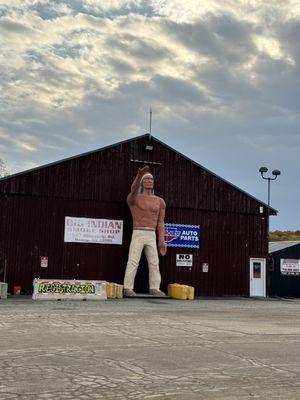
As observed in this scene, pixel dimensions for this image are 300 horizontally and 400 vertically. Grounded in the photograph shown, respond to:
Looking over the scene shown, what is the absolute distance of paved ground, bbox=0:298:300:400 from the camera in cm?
781

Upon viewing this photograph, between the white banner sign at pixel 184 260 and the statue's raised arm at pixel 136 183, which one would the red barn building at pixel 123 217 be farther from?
the statue's raised arm at pixel 136 183

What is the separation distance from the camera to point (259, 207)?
35344mm

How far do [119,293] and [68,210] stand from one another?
5.70 m

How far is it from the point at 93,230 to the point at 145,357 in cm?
2103

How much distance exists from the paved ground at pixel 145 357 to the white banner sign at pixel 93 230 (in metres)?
12.0

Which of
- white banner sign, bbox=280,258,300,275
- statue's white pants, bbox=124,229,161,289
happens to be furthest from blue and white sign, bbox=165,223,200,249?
white banner sign, bbox=280,258,300,275

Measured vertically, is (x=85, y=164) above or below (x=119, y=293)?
above

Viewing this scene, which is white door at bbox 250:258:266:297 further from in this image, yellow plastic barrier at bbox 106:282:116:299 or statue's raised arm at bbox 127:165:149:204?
yellow plastic barrier at bbox 106:282:116:299

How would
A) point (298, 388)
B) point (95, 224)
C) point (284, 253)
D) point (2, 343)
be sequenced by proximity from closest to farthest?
1. point (298, 388)
2. point (2, 343)
3. point (95, 224)
4. point (284, 253)

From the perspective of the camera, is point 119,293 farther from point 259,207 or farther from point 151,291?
point 259,207

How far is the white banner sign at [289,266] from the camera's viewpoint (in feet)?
132

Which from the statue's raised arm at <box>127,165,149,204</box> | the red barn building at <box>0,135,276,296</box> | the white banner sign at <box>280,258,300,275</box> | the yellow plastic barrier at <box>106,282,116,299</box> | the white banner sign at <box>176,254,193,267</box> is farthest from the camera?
the white banner sign at <box>280,258,300,275</box>

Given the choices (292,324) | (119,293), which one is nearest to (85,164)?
(119,293)

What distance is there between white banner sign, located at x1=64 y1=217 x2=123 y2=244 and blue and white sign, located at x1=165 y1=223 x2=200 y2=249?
124 inches
